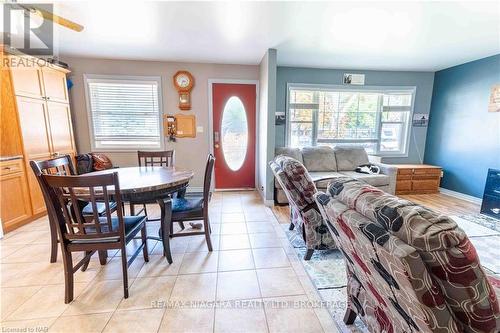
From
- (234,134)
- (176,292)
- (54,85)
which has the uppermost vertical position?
(54,85)

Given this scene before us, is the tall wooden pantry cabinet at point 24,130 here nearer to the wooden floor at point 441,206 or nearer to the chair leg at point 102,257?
the chair leg at point 102,257

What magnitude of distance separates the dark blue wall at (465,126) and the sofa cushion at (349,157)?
1603mm

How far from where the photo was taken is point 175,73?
3.84 m

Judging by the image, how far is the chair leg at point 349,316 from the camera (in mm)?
1373

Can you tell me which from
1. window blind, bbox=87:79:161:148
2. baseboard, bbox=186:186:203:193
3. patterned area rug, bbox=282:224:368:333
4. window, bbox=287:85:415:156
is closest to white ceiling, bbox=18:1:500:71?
window blind, bbox=87:79:161:148

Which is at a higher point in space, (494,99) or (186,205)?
(494,99)

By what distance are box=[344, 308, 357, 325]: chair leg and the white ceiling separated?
8.26 ft

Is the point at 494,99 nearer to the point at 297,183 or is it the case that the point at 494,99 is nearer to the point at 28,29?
the point at 297,183

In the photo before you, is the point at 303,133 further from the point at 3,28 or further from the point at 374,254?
the point at 3,28

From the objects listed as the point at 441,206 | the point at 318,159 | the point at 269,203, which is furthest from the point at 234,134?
the point at 441,206

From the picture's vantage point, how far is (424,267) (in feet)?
1.95

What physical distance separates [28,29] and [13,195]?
77.9 inches

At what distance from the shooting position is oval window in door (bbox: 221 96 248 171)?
4.09 metres

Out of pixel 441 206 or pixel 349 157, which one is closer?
pixel 441 206
